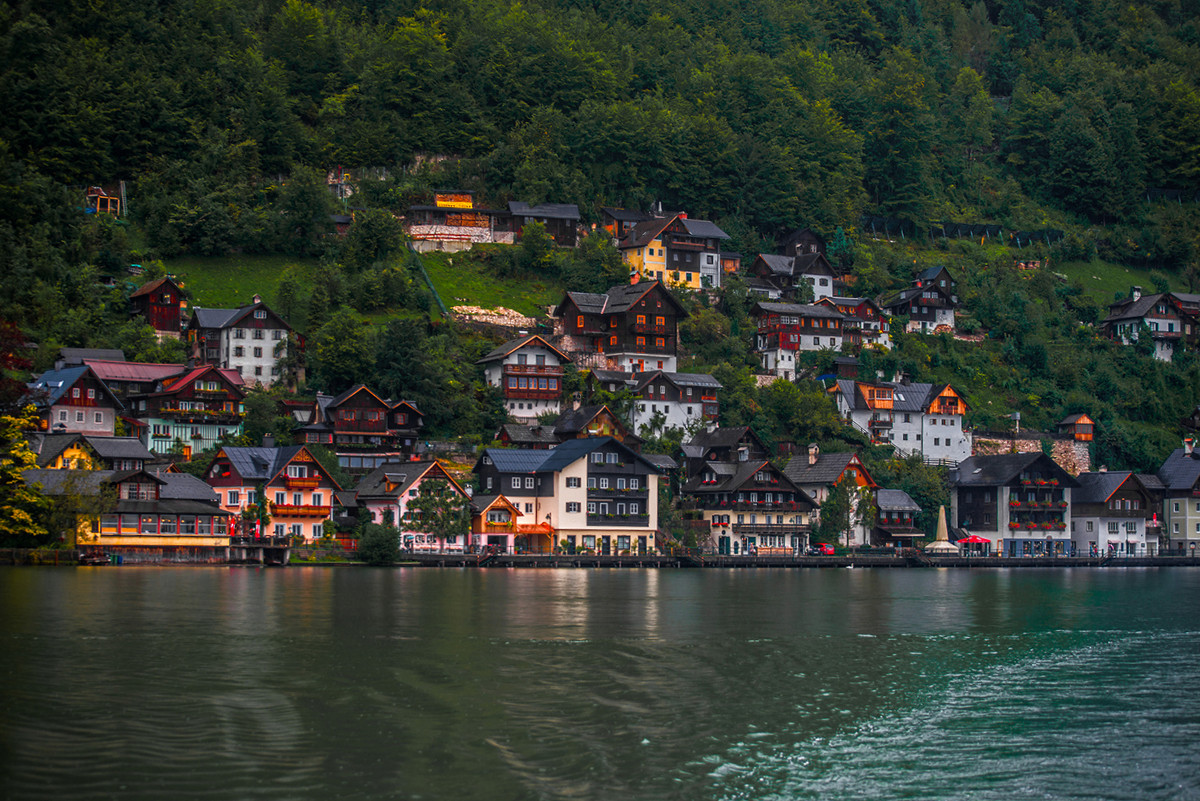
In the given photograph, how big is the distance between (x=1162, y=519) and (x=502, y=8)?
306ft

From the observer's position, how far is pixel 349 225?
109 m

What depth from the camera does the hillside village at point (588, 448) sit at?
248 ft

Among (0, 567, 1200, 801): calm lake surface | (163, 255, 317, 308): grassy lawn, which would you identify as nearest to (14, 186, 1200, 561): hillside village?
(163, 255, 317, 308): grassy lawn

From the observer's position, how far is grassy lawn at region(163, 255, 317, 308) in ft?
317

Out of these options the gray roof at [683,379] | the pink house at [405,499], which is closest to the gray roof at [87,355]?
the pink house at [405,499]

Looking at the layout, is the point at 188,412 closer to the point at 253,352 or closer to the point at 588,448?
the point at 253,352

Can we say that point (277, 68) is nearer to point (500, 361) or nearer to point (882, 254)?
point (500, 361)

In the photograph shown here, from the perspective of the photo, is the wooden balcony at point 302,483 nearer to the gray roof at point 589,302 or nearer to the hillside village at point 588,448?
the hillside village at point 588,448

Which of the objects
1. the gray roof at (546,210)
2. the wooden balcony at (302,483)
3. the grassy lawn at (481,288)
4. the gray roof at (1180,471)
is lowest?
the wooden balcony at (302,483)

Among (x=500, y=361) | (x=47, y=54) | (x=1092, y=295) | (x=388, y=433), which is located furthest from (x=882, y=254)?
(x=47, y=54)

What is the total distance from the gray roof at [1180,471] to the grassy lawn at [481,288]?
53179 mm

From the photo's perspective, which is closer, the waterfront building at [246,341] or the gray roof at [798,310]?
the waterfront building at [246,341]

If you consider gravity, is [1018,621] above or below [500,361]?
below

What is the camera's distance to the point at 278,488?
75500 millimetres
